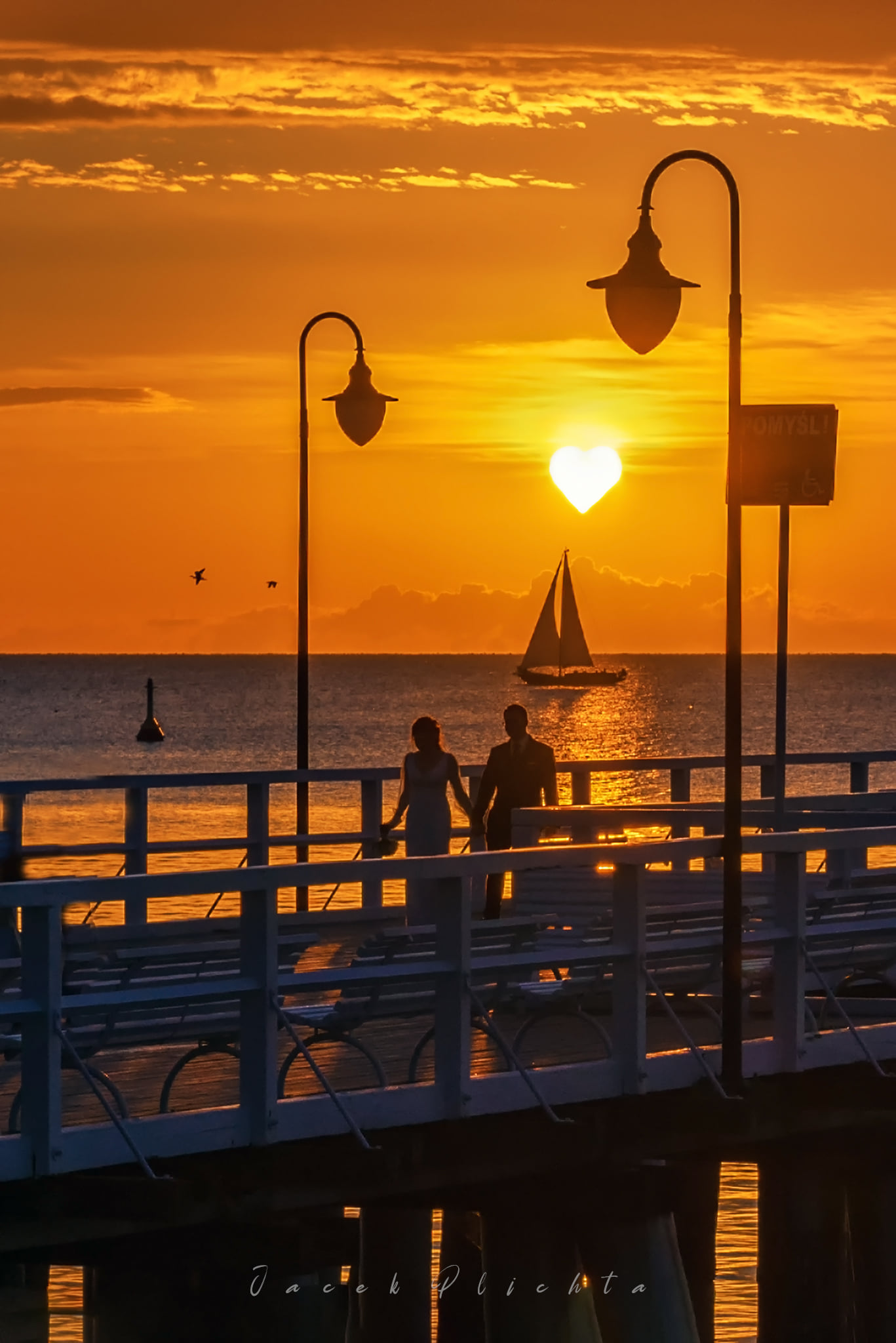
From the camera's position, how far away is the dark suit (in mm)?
16000

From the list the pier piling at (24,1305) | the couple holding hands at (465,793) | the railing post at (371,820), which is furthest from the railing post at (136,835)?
the pier piling at (24,1305)

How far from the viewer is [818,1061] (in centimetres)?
1154

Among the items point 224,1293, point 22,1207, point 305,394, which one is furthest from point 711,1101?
point 305,394

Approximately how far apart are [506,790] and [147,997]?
25.4ft

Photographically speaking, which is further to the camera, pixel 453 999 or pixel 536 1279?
pixel 536 1279

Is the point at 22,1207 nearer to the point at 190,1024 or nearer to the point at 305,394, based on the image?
the point at 190,1024

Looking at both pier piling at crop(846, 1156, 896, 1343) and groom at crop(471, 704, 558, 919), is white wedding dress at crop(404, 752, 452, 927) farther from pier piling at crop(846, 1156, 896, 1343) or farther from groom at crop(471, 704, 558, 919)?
pier piling at crop(846, 1156, 896, 1343)

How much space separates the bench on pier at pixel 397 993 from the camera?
9.48m

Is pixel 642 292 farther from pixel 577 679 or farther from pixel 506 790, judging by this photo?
pixel 577 679

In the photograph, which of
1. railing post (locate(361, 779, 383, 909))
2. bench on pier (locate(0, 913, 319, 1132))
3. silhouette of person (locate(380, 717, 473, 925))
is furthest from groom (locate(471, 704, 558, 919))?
bench on pier (locate(0, 913, 319, 1132))

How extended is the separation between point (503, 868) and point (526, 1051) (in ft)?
5.94

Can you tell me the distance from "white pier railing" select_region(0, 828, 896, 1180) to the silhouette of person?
2970 mm

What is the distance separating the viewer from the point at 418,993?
10.1 meters

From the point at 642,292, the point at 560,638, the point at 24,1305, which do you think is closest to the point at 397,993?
the point at 24,1305
